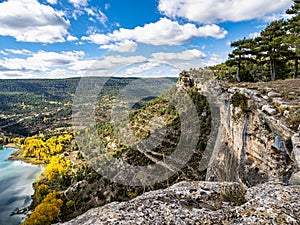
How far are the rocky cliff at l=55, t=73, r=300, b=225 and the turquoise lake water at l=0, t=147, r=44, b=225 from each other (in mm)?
38751

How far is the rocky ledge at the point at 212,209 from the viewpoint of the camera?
12.2ft

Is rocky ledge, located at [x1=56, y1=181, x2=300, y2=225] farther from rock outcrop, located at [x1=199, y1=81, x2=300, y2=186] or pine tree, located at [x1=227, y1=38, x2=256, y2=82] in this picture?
pine tree, located at [x1=227, y1=38, x2=256, y2=82]

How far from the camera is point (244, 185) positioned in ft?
30.1

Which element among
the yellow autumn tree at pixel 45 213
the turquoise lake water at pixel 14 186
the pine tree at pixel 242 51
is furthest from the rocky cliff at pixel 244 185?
the turquoise lake water at pixel 14 186

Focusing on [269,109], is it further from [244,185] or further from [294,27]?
[294,27]

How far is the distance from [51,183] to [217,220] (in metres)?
55.1

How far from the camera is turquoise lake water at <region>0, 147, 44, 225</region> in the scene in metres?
36.5

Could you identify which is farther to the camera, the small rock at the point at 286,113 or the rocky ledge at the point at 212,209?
the small rock at the point at 286,113

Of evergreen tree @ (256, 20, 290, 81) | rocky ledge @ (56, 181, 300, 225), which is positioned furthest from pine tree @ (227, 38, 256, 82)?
rocky ledge @ (56, 181, 300, 225)

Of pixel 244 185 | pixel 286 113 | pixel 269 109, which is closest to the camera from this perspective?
pixel 286 113

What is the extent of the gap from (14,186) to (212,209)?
57962 millimetres

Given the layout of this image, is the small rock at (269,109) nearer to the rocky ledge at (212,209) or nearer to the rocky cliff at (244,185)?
the rocky cliff at (244,185)

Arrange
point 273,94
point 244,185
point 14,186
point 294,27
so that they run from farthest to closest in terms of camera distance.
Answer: point 14,186 < point 294,27 < point 273,94 < point 244,185

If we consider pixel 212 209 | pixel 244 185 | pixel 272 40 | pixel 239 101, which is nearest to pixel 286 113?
pixel 244 185
